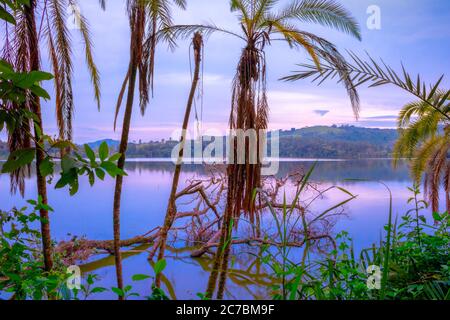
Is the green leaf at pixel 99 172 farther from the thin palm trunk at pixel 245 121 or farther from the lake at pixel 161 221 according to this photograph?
the lake at pixel 161 221

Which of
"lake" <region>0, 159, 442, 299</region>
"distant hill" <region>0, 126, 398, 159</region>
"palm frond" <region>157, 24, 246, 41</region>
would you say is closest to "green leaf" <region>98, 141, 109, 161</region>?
"palm frond" <region>157, 24, 246, 41</region>

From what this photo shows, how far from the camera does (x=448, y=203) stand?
27.7ft

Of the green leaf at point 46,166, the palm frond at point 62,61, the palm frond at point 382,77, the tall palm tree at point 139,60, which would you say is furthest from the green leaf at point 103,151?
the palm frond at point 62,61

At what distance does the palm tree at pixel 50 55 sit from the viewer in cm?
330

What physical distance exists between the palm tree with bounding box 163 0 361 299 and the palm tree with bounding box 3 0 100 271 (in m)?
1.14

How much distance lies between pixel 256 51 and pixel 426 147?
20.5ft

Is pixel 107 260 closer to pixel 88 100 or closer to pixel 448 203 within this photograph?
pixel 88 100

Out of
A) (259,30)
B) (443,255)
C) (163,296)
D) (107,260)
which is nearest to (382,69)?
(443,255)

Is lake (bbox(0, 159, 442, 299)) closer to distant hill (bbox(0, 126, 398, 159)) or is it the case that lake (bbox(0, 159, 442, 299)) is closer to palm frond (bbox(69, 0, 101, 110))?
distant hill (bbox(0, 126, 398, 159))

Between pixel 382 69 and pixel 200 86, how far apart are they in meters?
2.82

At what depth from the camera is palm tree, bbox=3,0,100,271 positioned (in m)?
3.30

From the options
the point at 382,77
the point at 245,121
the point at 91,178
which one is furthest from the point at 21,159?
the point at 245,121

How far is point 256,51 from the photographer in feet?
12.3
